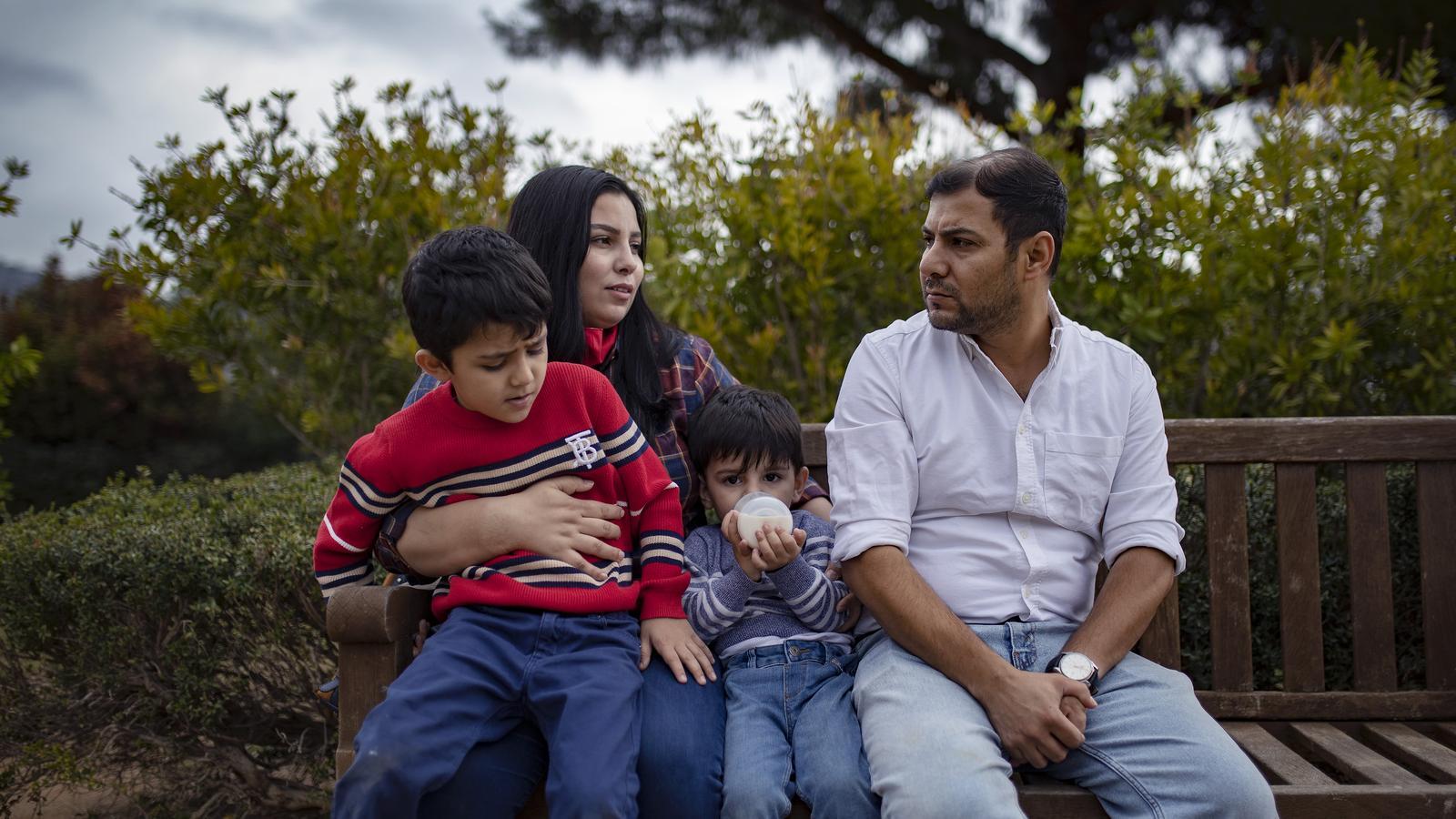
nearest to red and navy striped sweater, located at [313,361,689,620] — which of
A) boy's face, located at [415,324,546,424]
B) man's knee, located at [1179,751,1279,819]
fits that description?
boy's face, located at [415,324,546,424]

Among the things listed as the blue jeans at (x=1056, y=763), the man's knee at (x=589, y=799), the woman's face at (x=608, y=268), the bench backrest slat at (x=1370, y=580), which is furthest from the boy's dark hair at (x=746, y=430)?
the bench backrest slat at (x=1370, y=580)

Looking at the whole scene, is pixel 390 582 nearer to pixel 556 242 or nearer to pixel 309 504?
pixel 556 242

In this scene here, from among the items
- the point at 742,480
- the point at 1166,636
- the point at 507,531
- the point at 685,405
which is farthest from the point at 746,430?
the point at 1166,636

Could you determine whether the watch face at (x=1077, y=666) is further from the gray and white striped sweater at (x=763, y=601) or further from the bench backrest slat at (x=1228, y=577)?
the bench backrest slat at (x=1228, y=577)

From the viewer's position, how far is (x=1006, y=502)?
263 cm

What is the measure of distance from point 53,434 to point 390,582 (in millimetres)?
7327

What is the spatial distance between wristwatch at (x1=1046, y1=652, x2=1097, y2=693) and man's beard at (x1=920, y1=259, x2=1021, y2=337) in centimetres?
79

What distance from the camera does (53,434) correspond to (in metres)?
8.64

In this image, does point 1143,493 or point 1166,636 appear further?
point 1166,636

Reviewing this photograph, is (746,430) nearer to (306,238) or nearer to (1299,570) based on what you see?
(1299,570)

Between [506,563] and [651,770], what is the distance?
56 centimetres

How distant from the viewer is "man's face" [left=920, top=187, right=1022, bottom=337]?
2.62m

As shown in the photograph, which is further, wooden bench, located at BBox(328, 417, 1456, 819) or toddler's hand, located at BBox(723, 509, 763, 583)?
wooden bench, located at BBox(328, 417, 1456, 819)

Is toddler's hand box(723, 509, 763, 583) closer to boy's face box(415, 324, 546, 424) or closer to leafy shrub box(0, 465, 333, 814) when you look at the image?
boy's face box(415, 324, 546, 424)
